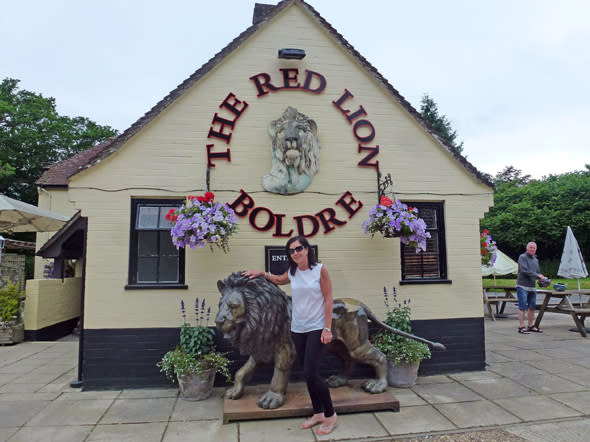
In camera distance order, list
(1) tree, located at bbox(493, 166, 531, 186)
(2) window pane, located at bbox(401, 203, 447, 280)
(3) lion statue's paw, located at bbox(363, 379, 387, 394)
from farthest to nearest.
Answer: (1) tree, located at bbox(493, 166, 531, 186) → (2) window pane, located at bbox(401, 203, 447, 280) → (3) lion statue's paw, located at bbox(363, 379, 387, 394)

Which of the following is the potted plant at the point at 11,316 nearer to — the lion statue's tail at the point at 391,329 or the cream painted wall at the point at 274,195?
the cream painted wall at the point at 274,195

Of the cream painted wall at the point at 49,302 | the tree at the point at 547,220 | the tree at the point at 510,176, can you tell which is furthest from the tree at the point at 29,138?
the tree at the point at 510,176

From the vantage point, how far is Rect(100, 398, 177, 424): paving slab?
4152mm

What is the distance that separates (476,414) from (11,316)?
28.5 ft

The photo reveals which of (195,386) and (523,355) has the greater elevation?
(195,386)

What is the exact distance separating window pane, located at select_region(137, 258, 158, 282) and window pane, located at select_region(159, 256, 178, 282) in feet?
0.27

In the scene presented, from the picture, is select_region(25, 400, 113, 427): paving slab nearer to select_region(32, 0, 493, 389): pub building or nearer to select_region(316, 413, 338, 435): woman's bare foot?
Result: select_region(32, 0, 493, 389): pub building

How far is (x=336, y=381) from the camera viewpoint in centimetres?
491

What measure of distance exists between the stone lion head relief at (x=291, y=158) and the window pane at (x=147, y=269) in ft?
6.30

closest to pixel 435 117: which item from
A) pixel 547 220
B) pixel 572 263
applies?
pixel 547 220

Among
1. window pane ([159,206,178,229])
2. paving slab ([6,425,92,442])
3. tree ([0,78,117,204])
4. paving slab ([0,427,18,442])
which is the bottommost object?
paving slab ([6,425,92,442])

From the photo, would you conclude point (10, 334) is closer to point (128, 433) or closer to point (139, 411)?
A: point (139, 411)

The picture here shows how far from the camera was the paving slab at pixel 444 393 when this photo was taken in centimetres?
465

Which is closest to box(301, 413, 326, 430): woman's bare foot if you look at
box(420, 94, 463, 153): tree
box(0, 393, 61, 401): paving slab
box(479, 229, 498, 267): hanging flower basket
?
A: box(0, 393, 61, 401): paving slab
